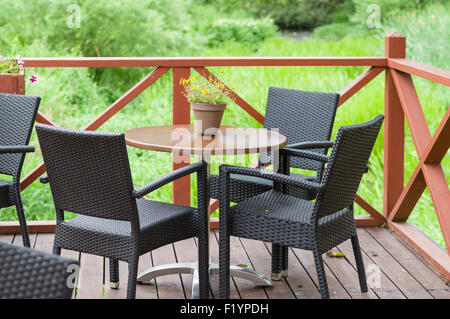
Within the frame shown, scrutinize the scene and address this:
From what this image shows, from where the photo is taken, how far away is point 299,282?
3225mm

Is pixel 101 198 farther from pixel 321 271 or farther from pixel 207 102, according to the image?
pixel 321 271

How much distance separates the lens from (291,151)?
322 cm

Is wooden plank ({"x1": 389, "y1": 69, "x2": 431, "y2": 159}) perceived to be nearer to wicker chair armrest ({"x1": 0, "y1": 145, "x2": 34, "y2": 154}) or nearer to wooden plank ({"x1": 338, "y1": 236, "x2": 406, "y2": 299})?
wooden plank ({"x1": 338, "y1": 236, "x2": 406, "y2": 299})

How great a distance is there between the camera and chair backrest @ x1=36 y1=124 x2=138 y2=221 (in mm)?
2451

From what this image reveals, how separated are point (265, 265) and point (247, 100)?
2870 millimetres

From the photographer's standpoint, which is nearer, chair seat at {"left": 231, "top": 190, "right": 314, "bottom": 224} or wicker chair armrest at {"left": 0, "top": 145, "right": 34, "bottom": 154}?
chair seat at {"left": 231, "top": 190, "right": 314, "bottom": 224}

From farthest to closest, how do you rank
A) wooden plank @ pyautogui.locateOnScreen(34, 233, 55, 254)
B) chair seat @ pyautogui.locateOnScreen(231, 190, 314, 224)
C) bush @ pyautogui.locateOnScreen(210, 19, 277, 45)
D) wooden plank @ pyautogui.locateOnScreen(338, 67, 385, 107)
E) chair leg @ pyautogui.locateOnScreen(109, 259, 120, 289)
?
bush @ pyautogui.locateOnScreen(210, 19, 277, 45) < wooden plank @ pyautogui.locateOnScreen(338, 67, 385, 107) < wooden plank @ pyautogui.locateOnScreen(34, 233, 55, 254) < chair leg @ pyautogui.locateOnScreen(109, 259, 120, 289) < chair seat @ pyautogui.locateOnScreen(231, 190, 314, 224)

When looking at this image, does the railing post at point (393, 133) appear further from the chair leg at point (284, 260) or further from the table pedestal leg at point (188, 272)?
the table pedestal leg at point (188, 272)

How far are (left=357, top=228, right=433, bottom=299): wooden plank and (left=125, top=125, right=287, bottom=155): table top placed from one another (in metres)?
0.85

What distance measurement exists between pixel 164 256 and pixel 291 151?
88 cm

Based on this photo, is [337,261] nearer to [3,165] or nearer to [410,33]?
[3,165]

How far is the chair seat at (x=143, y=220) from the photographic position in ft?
8.52

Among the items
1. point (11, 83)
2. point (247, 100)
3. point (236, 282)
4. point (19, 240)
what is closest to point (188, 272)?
point (236, 282)

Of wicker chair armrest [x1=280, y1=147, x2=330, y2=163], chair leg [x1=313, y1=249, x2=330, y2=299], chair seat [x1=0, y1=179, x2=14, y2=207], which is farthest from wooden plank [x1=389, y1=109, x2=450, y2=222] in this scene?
chair seat [x1=0, y1=179, x2=14, y2=207]
